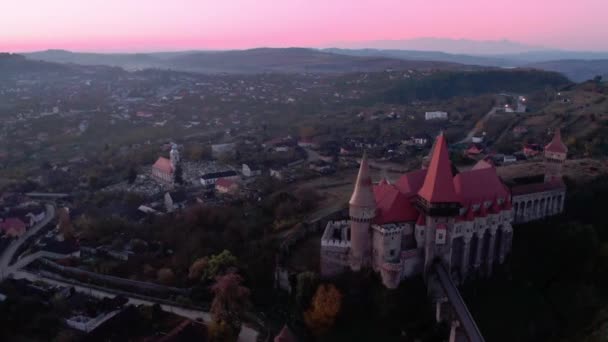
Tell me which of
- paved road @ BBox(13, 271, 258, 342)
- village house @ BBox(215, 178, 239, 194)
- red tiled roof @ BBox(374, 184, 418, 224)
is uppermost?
red tiled roof @ BBox(374, 184, 418, 224)

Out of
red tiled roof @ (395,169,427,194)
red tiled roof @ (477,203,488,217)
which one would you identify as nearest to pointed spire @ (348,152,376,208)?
red tiled roof @ (395,169,427,194)

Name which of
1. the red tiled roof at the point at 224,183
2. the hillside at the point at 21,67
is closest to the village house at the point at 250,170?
the red tiled roof at the point at 224,183

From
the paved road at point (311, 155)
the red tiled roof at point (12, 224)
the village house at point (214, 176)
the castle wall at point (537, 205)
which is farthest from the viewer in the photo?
the paved road at point (311, 155)

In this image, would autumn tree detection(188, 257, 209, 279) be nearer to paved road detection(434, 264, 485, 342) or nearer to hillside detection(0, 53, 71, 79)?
paved road detection(434, 264, 485, 342)

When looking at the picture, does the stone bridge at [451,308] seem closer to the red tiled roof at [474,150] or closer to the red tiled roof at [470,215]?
the red tiled roof at [470,215]

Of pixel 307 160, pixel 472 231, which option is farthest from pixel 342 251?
pixel 307 160

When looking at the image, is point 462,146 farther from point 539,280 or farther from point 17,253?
point 17,253
